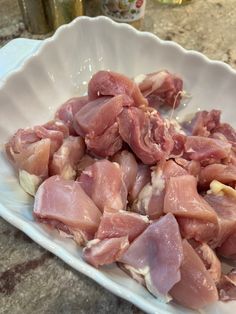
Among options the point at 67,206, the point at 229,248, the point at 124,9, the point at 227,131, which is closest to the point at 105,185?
the point at 67,206

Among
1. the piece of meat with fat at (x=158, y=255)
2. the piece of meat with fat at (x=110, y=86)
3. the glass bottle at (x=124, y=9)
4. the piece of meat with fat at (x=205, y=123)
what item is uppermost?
the glass bottle at (x=124, y=9)

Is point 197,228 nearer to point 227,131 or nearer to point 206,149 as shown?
point 206,149

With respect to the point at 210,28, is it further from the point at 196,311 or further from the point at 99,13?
the point at 196,311

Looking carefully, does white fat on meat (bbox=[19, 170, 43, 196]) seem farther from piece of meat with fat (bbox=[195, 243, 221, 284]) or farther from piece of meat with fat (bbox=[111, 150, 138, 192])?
piece of meat with fat (bbox=[195, 243, 221, 284])

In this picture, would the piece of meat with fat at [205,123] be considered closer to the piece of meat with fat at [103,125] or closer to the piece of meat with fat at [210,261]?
the piece of meat with fat at [103,125]

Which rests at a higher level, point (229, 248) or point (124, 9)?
point (124, 9)

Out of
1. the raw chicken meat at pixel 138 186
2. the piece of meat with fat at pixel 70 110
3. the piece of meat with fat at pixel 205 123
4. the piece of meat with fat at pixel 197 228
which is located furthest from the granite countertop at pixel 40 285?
the piece of meat with fat at pixel 205 123
